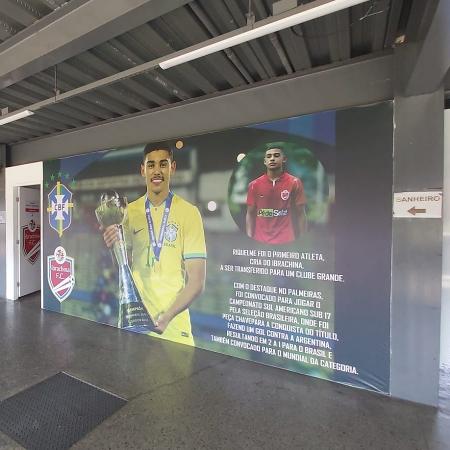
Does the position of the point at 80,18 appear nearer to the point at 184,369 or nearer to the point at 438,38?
the point at 438,38

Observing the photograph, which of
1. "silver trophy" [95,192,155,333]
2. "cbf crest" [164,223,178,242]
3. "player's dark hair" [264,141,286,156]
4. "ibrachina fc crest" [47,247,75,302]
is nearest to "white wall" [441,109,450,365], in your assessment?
"player's dark hair" [264,141,286,156]

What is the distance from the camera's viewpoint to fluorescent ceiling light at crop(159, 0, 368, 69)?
1552 millimetres

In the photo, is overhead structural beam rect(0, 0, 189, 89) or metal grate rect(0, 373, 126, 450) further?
metal grate rect(0, 373, 126, 450)

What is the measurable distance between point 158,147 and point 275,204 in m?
1.64

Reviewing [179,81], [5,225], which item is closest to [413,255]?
[179,81]

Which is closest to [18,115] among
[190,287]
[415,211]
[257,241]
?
[190,287]

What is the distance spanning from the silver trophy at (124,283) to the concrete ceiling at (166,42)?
1.33 meters

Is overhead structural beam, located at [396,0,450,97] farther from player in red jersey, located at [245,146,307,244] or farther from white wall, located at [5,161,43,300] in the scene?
white wall, located at [5,161,43,300]

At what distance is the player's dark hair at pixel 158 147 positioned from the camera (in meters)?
3.45

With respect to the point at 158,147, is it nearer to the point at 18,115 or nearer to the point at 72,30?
the point at 18,115

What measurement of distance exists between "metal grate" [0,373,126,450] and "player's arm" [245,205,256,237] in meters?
1.83

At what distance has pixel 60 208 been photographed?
4477mm

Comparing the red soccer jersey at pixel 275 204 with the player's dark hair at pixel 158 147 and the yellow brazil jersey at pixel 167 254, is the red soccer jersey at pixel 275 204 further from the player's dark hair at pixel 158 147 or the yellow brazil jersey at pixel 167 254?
the player's dark hair at pixel 158 147

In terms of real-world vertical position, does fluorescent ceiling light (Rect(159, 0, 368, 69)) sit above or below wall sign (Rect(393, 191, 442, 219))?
above
